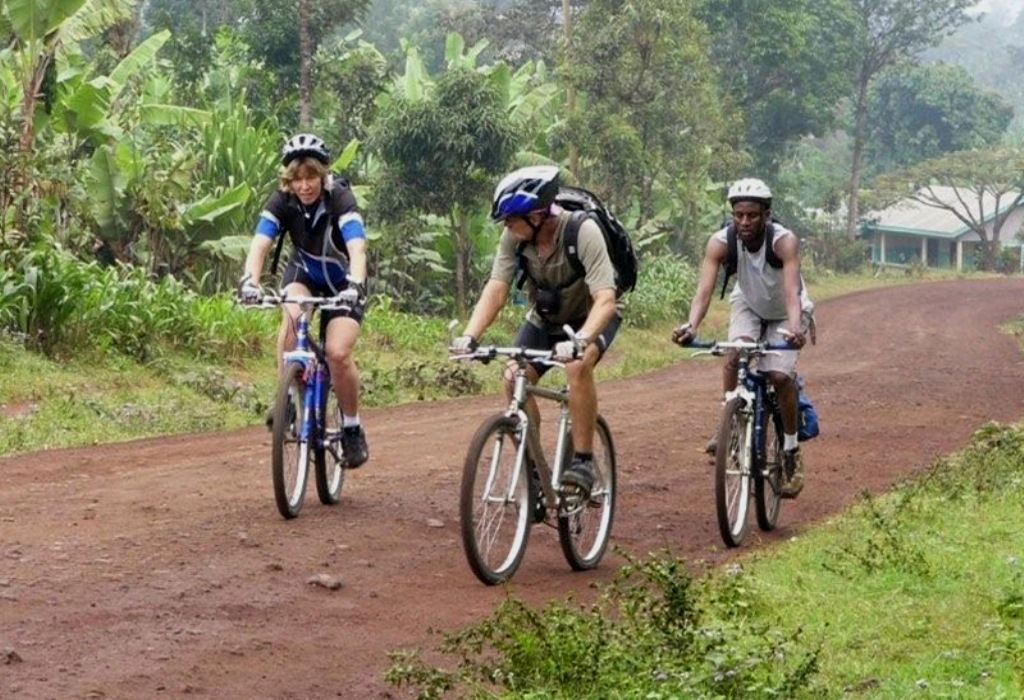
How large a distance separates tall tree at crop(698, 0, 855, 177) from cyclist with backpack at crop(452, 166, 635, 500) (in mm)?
40847

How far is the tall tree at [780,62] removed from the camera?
49.5m

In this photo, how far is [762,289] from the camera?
9391 mm

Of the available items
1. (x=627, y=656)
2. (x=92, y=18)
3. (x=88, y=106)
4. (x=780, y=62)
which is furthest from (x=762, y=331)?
(x=780, y=62)

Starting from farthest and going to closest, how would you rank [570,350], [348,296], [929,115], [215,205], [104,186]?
[929,115], [215,205], [104,186], [348,296], [570,350]

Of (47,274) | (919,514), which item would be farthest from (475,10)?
(919,514)

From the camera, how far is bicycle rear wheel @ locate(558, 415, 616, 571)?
8023mm

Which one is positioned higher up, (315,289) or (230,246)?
(230,246)

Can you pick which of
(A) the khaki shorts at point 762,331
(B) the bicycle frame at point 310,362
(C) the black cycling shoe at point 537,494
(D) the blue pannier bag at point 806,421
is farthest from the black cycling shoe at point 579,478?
(D) the blue pannier bag at point 806,421

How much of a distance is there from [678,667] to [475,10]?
147 ft

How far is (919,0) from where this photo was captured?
61219mm

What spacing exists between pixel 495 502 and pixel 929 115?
66.4 metres

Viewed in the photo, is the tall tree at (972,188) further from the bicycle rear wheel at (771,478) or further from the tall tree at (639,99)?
the bicycle rear wheel at (771,478)

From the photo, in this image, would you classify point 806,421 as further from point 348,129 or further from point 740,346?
point 348,129

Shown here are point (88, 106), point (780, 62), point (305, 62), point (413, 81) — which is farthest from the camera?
point (780, 62)
